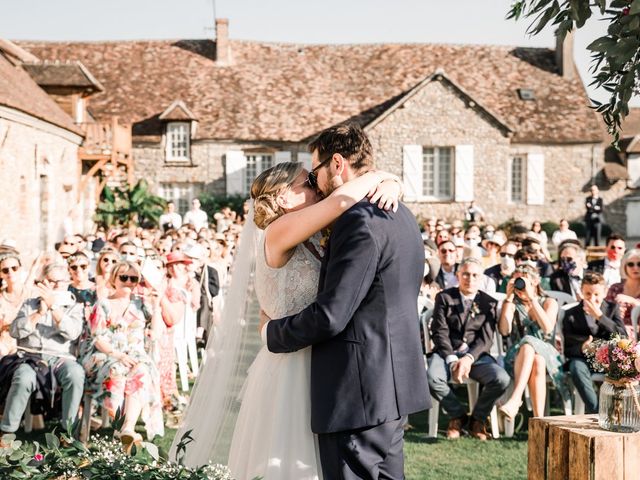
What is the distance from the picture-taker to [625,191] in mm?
32062

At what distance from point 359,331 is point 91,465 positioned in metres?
1.24

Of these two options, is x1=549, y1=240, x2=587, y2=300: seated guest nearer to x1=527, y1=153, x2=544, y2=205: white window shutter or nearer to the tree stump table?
the tree stump table

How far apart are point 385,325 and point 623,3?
1559 millimetres

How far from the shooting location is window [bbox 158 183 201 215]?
31656 mm

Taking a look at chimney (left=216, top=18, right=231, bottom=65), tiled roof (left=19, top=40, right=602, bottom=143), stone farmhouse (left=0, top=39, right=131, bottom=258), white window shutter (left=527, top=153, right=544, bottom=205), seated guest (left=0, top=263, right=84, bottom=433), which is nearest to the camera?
seated guest (left=0, top=263, right=84, bottom=433)

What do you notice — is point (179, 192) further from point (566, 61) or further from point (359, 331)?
point (359, 331)

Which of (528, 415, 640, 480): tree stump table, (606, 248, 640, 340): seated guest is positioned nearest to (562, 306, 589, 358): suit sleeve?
(606, 248, 640, 340): seated guest

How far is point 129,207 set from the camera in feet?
92.1

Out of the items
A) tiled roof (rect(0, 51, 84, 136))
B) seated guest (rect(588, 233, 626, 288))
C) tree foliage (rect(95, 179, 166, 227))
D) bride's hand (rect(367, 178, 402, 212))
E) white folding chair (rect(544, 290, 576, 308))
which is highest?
tiled roof (rect(0, 51, 84, 136))

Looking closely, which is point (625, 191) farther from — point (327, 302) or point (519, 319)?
point (327, 302)

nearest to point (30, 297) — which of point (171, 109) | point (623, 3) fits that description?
point (623, 3)

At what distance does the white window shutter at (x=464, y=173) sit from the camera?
30.5 meters

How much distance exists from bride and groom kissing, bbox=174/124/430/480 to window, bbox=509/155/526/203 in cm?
2890

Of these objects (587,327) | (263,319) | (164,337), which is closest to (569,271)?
(587,327)
